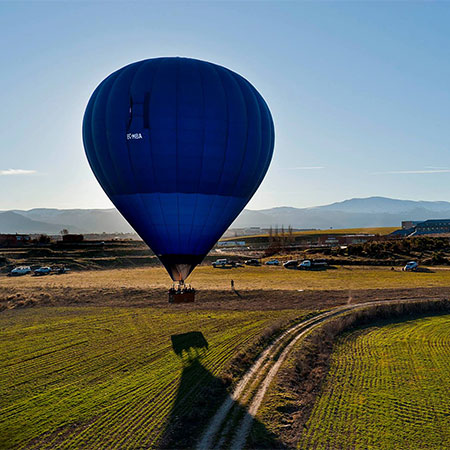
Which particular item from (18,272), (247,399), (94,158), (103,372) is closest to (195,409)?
(247,399)

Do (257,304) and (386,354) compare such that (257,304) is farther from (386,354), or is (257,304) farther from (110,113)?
(110,113)

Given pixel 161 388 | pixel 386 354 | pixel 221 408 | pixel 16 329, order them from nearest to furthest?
pixel 221 408
pixel 161 388
pixel 386 354
pixel 16 329

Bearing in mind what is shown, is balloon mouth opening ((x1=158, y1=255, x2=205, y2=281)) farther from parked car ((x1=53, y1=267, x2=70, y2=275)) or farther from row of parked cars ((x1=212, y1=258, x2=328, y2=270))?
parked car ((x1=53, y1=267, x2=70, y2=275))

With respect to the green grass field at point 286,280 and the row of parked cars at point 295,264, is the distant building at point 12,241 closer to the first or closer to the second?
the green grass field at point 286,280

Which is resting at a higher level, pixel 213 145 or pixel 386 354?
pixel 213 145

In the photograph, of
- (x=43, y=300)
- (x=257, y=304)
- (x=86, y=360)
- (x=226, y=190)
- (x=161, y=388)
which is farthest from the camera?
(x=43, y=300)

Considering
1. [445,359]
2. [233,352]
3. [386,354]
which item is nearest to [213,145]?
[233,352]
